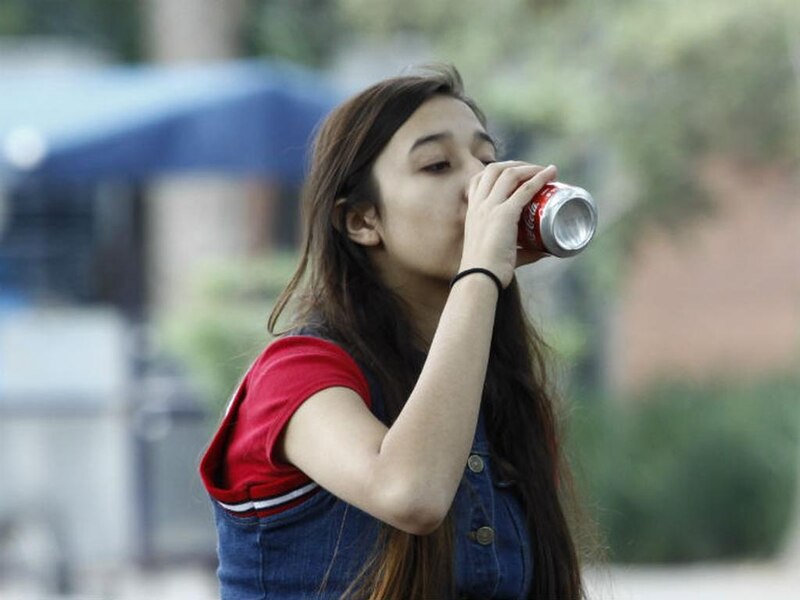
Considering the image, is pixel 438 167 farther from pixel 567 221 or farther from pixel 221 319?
pixel 221 319

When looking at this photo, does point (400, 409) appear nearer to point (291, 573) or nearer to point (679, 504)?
point (291, 573)

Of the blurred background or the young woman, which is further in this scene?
the blurred background

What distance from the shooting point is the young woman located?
217cm

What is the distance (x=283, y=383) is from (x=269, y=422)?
54 mm

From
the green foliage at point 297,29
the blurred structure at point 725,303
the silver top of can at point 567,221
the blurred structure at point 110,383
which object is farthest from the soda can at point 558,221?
the blurred structure at point 725,303

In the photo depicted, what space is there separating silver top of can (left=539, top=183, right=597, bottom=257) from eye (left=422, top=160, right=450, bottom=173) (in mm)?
195

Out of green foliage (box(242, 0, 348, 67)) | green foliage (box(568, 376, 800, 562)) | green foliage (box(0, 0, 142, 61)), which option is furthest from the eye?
green foliage (box(0, 0, 142, 61))

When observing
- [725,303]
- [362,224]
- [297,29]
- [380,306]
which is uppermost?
[297,29]

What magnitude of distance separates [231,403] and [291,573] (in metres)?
0.24

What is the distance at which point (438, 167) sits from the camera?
241 centimetres

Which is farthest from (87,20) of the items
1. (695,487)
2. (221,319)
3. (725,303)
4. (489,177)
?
(489,177)

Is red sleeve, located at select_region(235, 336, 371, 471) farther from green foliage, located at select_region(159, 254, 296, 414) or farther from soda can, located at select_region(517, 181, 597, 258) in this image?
green foliage, located at select_region(159, 254, 296, 414)

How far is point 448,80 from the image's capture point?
253 centimetres

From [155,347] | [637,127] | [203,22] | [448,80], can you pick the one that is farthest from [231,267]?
[448,80]
